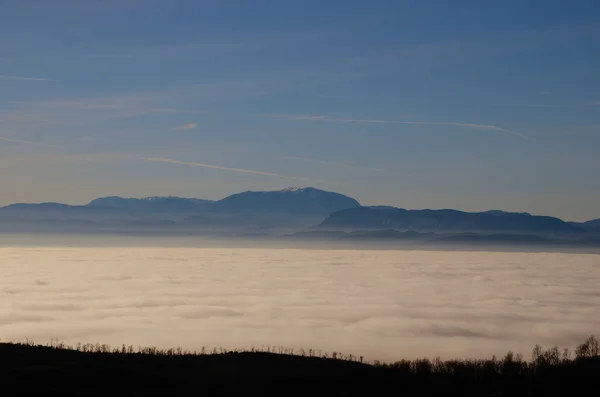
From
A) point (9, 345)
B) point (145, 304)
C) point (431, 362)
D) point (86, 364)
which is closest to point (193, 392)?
point (86, 364)

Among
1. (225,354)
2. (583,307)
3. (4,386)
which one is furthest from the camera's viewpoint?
(583,307)

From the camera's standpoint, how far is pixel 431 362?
2557 inches

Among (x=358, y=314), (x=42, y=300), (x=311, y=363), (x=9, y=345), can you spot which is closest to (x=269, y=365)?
(x=311, y=363)

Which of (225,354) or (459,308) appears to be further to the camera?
(459,308)

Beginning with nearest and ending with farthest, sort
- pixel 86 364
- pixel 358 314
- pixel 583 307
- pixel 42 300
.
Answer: pixel 86 364 < pixel 358 314 < pixel 583 307 < pixel 42 300

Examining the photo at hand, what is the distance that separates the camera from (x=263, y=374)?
56938 millimetres

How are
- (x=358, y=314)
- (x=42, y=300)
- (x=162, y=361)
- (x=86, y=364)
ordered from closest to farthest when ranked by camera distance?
(x=86, y=364), (x=162, y=361), (x=358, y=314), (x=42, y=300)

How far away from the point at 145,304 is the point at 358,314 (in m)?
46.9

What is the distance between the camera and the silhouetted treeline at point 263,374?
5069cm

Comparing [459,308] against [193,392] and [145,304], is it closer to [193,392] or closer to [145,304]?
[145,304]

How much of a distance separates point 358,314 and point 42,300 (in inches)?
2919

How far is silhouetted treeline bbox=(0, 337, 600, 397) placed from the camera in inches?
1996

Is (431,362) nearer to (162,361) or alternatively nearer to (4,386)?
(162,361)

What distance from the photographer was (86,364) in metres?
55.4
